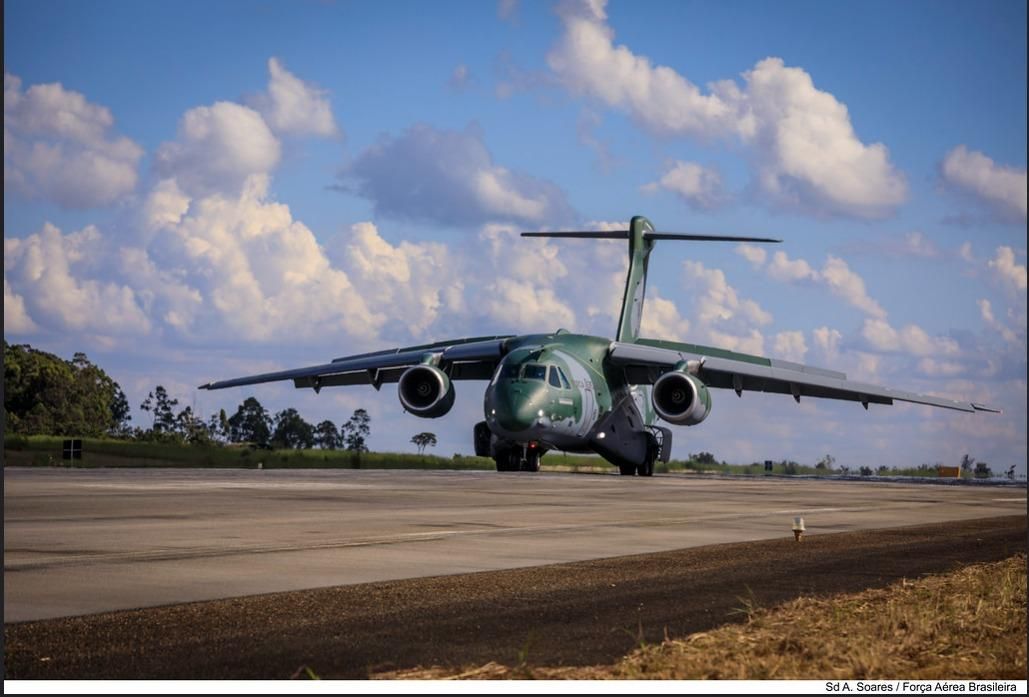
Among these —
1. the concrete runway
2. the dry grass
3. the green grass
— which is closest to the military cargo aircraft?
the green grass

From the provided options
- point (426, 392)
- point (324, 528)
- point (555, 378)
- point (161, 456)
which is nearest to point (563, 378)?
point (555, 378)

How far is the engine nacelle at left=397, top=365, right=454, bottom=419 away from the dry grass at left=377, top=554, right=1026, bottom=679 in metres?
34.9

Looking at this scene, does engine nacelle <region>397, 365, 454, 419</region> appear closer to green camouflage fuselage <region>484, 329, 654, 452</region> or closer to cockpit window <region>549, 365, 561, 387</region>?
green camouflage fuselage <region>484, 329, 654, 452</region>

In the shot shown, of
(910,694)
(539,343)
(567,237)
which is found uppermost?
(567,237)

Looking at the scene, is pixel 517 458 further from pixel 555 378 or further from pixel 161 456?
pixel 161 456

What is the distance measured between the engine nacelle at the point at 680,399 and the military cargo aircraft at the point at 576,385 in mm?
33

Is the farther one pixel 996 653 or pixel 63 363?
pixel 63 363

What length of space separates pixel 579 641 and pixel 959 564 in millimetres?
7058

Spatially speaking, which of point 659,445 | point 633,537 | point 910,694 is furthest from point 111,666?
point 659,445

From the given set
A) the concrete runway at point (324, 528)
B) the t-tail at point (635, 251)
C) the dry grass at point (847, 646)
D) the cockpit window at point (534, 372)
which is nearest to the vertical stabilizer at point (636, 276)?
the t-tail at point (635, 251)

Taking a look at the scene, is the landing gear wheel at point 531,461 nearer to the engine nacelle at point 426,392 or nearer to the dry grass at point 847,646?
the engine nacelle at point 426,392

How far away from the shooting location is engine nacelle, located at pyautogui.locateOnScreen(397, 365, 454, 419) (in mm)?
45062

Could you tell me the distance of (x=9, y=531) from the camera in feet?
51.1

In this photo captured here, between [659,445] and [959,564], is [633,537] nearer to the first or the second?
[959,564]
